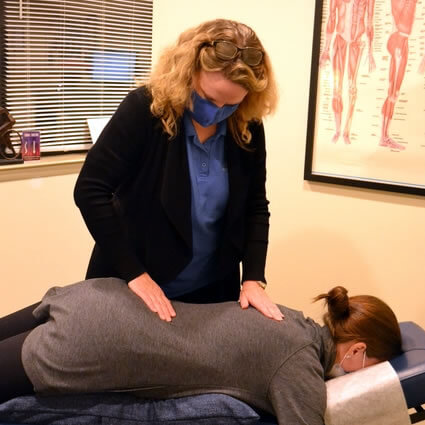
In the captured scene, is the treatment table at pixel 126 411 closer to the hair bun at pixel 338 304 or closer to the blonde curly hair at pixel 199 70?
the hair bun at pixel 338 304

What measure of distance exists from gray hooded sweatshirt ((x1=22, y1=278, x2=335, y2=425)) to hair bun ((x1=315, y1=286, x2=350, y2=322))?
15 cm

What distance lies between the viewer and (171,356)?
1446 millimetres

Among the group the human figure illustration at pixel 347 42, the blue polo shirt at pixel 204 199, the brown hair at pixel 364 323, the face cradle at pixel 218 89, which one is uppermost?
the human figure illustration at pixel 347 42

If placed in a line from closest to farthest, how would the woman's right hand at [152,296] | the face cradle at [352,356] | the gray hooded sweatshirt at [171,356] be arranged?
the gray hooded sweatshirt at [171,356], the woman's right hand at [152,296], the face cradle at [352,356]

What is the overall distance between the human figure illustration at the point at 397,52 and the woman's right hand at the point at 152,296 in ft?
3.96

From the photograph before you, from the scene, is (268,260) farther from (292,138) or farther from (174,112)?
(174,112)

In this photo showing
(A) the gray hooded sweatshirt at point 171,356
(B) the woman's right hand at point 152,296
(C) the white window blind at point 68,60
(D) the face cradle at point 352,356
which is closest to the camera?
(A) the gray hooded sweatshirt at point 171,356

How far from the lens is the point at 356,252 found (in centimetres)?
252

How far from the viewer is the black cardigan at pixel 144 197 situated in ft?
5.31

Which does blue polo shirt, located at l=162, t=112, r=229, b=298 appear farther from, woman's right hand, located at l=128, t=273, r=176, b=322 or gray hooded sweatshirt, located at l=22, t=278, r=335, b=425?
gray hooded sweatshirt, located at l=22, t=278, r=335, b=425

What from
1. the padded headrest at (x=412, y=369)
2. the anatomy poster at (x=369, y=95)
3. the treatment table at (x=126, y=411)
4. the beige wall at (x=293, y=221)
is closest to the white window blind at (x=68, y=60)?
the beige wall at (x=293, y=221)

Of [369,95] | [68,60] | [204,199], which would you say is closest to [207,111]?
[204,199]

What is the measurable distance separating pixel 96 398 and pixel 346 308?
0.69 metres

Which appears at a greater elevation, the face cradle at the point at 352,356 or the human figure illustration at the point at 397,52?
the human figure illustration at the point at 397,52
